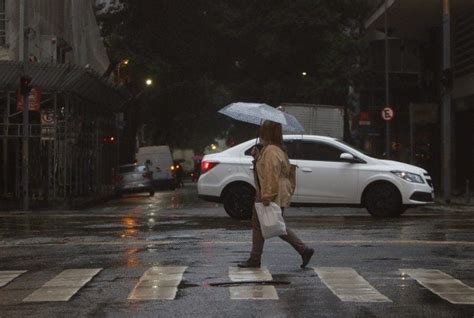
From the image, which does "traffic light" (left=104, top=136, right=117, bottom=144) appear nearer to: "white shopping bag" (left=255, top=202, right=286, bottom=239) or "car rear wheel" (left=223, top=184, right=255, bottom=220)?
"car rear wheel" (left=223, top=184, right=255, bottom=220)

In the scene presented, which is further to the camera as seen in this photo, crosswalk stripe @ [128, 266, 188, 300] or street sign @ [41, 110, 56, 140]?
street sign @ [41, 110, 56, 140]

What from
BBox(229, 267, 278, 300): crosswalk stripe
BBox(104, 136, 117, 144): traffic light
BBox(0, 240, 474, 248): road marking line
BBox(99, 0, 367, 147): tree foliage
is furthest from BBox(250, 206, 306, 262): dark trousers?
BBox(99, 0, 367, 147): tree foliage

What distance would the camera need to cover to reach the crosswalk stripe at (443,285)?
25.8 ft

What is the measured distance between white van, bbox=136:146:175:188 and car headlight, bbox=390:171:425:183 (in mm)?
28729

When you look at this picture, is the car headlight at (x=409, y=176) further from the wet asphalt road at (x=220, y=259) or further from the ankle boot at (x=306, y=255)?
the ankle boot at (x=306, y=255)

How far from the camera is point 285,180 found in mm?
9805

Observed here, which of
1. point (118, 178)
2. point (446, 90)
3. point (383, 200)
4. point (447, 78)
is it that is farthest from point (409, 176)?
point (118, 178)

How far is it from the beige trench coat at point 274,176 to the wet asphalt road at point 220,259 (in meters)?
0.85

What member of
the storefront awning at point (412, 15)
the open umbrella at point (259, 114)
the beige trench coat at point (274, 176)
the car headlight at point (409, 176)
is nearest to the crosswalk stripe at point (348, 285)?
the beige trench coat at point (274, 176)

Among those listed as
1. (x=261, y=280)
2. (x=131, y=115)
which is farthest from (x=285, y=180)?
(x=131, y=115)

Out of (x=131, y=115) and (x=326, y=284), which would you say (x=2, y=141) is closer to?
(x=131, y=115)

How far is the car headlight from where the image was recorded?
689 inches

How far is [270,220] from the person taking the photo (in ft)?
30.9

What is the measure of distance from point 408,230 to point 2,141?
72.1ft
